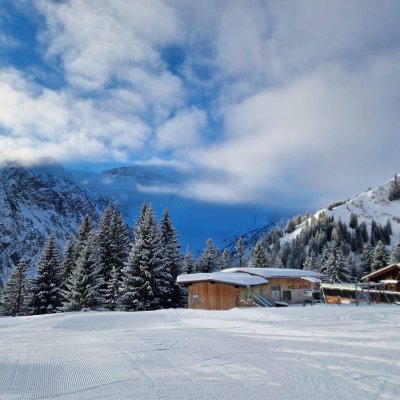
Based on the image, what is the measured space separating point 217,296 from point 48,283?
19.2 m

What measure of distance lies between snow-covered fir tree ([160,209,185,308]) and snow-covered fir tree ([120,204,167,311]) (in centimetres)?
148

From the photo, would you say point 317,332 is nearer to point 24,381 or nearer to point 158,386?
point 158,386

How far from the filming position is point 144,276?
36.0 meters

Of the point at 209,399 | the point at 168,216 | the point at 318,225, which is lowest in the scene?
the point at 209,399

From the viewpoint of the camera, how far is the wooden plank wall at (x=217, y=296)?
31906 mm

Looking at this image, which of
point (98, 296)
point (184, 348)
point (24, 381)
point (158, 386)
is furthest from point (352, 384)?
point (98, 296)

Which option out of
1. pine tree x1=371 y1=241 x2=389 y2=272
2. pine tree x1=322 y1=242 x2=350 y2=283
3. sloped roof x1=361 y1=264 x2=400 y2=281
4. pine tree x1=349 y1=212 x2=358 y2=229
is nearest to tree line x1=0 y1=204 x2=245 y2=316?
sloped roof x1=361 y1=264 x2=400 y2=281

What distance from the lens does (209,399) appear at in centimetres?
552

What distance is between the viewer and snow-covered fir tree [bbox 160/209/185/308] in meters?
39.3

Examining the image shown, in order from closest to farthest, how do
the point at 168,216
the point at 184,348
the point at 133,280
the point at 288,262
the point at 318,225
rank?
the point at 184,348 → the point at 133,280 → the point at 168,216 → the point at 288,262 → the point at 318,225

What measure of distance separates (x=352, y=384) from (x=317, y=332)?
6.90 meters

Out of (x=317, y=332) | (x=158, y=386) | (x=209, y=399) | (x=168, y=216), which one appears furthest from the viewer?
(x=168, y=216)

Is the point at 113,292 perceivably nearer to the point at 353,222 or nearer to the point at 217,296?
the point at 217,296

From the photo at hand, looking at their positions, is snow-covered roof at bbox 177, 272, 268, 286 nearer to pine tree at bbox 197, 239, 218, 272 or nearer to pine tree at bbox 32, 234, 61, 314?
pine tree at bbox 32, 234, 61, 314
